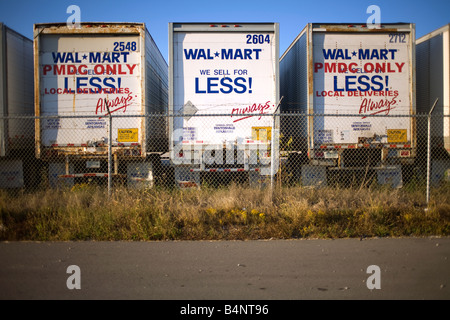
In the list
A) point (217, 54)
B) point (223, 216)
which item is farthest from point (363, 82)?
point (223, 216)

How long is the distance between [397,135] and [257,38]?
160 inches

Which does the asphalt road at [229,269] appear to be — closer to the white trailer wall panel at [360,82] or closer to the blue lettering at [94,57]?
the white trailer wall panel at [360,82]

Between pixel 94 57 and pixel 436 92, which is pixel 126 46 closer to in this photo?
pixel 94 57

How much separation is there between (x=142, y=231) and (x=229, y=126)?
365cm

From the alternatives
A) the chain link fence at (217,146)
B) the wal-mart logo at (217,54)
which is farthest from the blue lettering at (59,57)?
the wal-mart logo at (217,54)

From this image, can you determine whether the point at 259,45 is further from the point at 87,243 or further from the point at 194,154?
the point at 87,243

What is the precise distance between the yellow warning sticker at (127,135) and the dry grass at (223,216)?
174 centimetres

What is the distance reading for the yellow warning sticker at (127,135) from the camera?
26.1 ft

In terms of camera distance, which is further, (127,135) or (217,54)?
(127,135)

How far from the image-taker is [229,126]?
7934 mm

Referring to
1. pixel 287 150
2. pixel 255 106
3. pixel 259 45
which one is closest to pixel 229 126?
pixel 255 106

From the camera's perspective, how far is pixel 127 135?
7973 millimetres

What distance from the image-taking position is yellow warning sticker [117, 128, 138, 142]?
7953 mm

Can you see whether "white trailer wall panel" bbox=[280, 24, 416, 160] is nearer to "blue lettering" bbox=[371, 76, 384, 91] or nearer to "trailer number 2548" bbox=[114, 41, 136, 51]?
"blue lettering" bbox=[371, 76, 384, 91]
